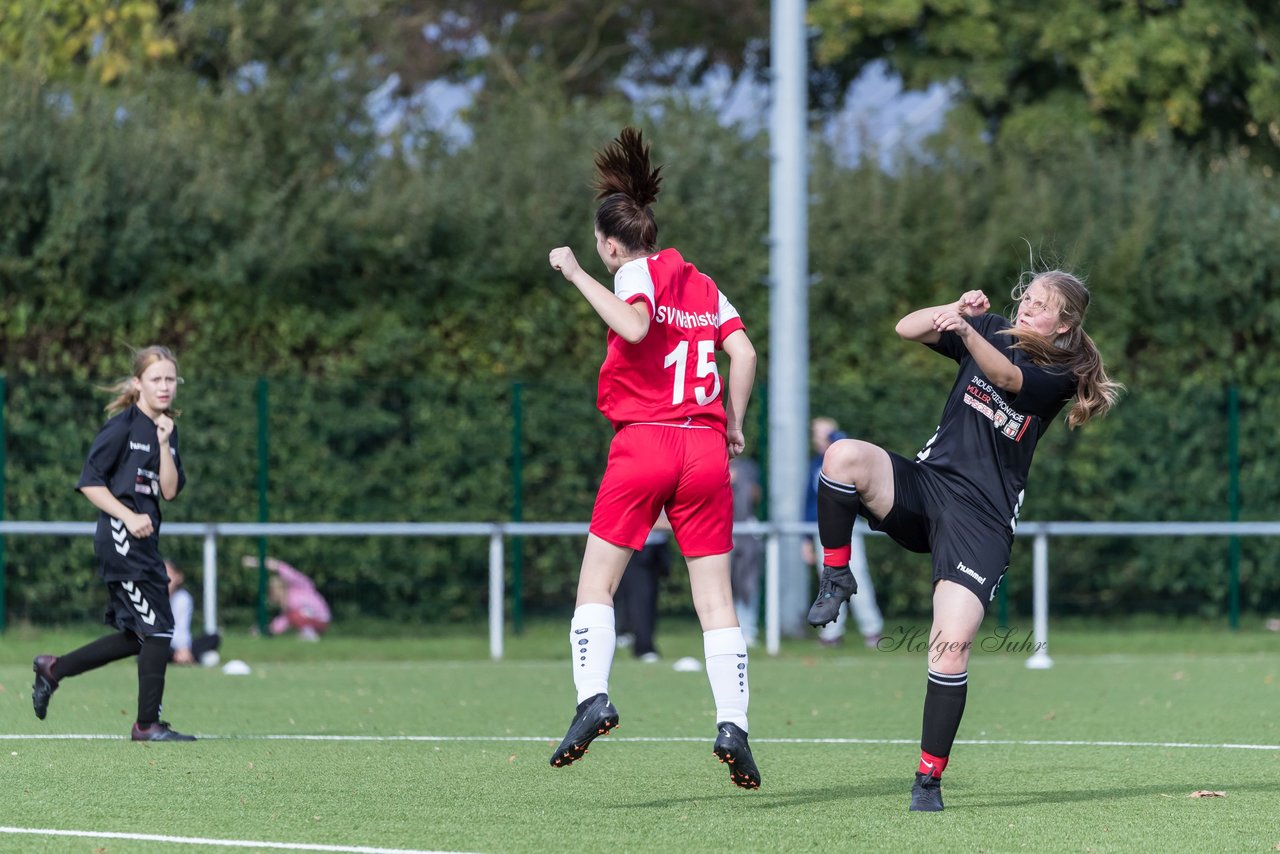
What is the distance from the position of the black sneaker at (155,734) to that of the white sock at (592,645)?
2659 millimetres

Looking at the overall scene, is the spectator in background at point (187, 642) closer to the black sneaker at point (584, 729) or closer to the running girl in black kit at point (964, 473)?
the black sneaker at point (584, 729)

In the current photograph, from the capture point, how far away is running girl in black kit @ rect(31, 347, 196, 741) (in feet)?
25.6

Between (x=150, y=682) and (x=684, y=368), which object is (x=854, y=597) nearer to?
(x=150, y=682)

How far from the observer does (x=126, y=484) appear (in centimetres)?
784

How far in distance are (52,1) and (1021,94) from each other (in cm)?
1165

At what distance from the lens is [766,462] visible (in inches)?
642

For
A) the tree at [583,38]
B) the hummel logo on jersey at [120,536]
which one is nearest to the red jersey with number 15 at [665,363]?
the hummel logo on jersey at [120,536]

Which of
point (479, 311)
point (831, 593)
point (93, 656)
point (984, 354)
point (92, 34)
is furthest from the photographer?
point (92, 34)

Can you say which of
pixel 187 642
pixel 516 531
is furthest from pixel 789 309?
pixel 187 642

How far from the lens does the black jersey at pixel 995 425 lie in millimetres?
6047

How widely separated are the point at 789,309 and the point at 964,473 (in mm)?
9033

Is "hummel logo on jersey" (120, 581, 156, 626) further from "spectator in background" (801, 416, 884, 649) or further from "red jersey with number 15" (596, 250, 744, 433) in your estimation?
"spectator in background" (801, 416, 884, 649)

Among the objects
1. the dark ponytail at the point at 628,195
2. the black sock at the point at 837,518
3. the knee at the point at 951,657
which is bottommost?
the knee at the point at 951,657

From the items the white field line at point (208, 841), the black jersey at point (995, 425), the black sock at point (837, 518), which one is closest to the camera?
the white field line at point (208, 841)
